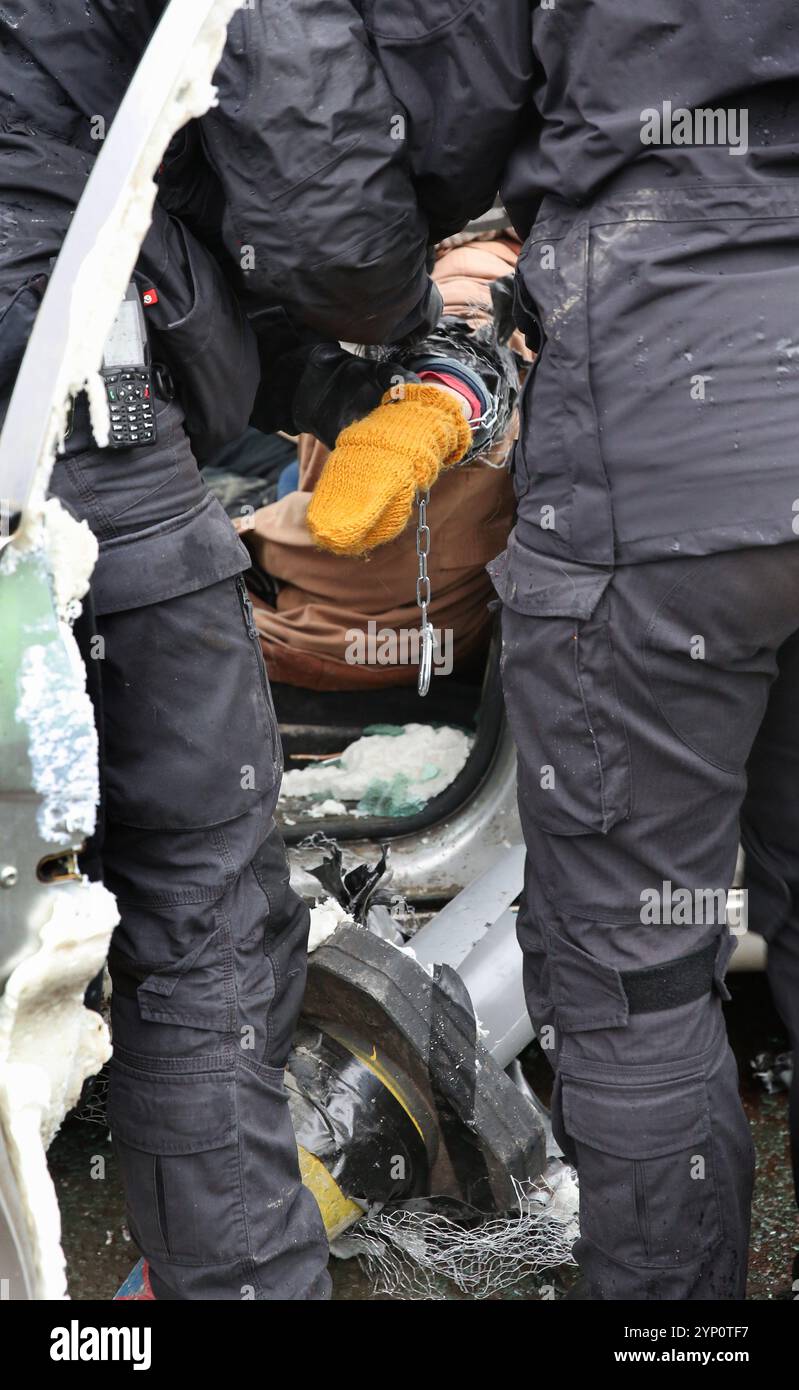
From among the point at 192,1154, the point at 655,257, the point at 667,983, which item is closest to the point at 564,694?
the point at 667,983

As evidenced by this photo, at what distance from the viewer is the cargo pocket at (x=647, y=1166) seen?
1.54m

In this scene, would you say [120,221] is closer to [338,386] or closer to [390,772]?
[338,386]

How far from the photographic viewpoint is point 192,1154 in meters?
1.55

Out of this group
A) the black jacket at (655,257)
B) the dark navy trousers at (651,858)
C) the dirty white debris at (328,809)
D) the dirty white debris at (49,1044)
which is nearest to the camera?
the dirty white debris at (49,1044)

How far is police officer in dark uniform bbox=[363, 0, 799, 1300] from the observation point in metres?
1.34

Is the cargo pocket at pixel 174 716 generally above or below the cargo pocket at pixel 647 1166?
above

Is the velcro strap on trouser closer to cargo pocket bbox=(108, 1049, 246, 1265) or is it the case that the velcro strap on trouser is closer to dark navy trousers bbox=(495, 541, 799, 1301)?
dark navy trousers bbox=(495, 541, 799, 1301)

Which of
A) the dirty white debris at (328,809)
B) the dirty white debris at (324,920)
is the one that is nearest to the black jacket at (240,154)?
the dirty white debris at (324,920)

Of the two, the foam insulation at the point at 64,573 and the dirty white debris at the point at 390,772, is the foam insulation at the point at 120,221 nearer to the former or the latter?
the foam insulation at the point at 64,573

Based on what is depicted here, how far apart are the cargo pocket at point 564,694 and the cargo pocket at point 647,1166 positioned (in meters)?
0.33

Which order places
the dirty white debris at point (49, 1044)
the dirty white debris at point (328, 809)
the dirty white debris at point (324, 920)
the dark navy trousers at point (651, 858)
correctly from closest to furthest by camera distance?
the dirty white debris at point (49, 1044)
the dark navy trousers at point (651, 858)
the dirty white debris at point (324, 920)
the dirty white debris at point (328, 809)

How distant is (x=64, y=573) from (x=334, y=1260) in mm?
1288

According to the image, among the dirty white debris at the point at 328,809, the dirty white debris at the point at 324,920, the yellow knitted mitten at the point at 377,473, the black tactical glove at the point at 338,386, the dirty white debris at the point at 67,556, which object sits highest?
the black tactical glove at the point at 338,386

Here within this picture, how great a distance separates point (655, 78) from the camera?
1.33 metres
